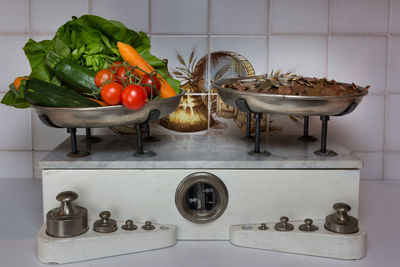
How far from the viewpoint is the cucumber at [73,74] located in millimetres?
1253

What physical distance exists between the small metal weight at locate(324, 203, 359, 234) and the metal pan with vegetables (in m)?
0.44

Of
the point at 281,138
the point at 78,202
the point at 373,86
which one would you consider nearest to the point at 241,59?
the point at 281,138

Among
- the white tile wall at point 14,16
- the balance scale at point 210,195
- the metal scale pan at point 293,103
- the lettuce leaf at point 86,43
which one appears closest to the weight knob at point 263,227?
the balance scale at point 210,195

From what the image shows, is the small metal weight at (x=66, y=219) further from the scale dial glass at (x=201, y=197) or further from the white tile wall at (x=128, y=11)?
the white tile wall at (x=128, y=11)

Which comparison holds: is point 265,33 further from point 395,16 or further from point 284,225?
point 284,225

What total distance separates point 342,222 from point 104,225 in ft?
1.72

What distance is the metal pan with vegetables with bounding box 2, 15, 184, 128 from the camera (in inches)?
44.3

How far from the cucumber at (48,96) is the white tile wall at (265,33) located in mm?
524

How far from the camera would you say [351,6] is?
1.64 m

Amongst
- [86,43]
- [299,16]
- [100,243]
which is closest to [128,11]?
[86,43]

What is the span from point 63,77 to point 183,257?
1.68ft

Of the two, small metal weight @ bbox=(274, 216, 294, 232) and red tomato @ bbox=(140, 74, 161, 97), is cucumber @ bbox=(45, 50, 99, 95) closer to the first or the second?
red tomato @ bbox=(140, 74, 161, 97)

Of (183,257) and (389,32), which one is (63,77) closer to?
(183,257)

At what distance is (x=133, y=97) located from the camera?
110cm
